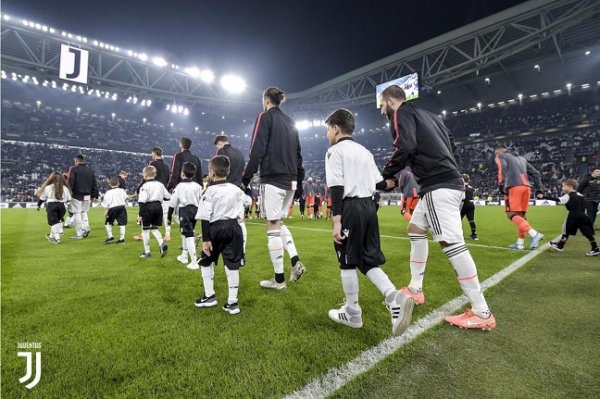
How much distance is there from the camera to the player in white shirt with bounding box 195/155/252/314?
3105 mm

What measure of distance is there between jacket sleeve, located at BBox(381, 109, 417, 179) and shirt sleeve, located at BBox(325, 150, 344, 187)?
49cm

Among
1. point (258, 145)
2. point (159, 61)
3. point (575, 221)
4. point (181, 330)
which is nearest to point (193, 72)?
point (159, 61)

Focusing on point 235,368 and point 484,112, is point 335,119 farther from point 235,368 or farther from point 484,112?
point 484,112

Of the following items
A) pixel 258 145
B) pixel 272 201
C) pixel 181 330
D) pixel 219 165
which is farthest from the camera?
pixel 272 201

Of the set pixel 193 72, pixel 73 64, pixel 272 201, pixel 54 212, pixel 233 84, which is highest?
pixel 193 72

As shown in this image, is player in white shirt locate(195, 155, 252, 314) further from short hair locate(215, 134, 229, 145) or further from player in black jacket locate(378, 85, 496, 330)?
short hair locate(215, 134, 229, 145)

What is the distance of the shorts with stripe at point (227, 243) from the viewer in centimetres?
312

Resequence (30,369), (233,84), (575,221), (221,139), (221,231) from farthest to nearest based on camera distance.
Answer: (233,84), (575,221), (221,139), (221,231), (30,369)

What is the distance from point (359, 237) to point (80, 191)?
933 cm

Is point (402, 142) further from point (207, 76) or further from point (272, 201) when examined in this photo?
point (207, 76)

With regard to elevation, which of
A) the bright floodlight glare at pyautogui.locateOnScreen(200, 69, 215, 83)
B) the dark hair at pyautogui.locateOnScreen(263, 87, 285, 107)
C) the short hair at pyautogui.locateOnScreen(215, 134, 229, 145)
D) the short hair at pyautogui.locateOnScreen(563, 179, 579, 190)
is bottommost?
the short hair at pyautogui.locateOnScreen(563, 179, 579, 190)

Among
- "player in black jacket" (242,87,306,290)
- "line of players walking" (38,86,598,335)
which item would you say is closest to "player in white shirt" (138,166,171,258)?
"line of players walking" (38,86,598,335)

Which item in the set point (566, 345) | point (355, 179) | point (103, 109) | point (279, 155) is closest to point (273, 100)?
point (279, 155)

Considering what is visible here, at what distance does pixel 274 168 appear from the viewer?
381 centimetres
